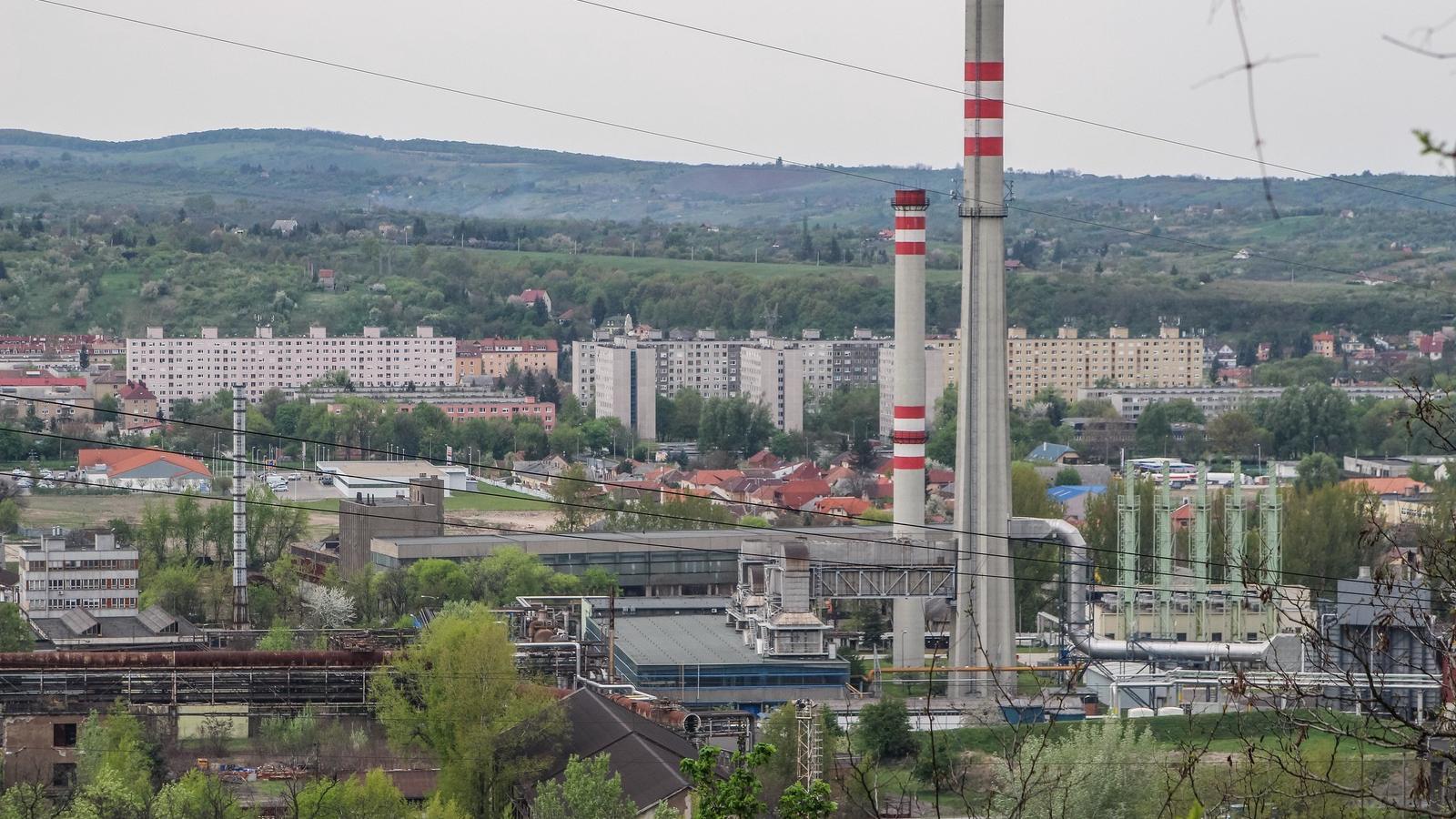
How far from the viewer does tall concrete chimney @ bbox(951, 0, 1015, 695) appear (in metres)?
22.6

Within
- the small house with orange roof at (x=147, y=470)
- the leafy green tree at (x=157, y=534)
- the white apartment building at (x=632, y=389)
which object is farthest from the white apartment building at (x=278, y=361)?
the leafy green tree at (x=157, y=534)

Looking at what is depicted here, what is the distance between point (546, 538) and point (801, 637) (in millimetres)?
9789

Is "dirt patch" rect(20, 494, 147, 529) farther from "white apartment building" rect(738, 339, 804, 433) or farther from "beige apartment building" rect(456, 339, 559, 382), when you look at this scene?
"beige apartment building" rect(456, 339, 559, 382)

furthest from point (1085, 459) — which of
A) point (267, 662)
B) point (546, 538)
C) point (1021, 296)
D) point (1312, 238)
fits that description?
point (1312, 238)

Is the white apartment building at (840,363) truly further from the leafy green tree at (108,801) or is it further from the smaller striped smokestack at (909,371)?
the leafy green tree at (108,801)

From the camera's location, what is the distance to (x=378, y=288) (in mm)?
81188

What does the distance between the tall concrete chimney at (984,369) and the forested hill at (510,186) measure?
107m

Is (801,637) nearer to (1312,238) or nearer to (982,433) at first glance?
(982,433)

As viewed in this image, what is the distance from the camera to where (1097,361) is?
6512cm

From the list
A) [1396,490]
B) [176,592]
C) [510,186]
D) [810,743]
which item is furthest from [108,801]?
[510,186]

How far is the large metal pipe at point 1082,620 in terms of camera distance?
2306 cm

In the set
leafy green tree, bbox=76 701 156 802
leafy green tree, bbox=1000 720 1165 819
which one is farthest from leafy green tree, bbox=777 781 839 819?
leafy green tree, bbox=76 701 156 802

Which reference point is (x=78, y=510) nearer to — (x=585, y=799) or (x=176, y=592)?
(x=176, y=592)

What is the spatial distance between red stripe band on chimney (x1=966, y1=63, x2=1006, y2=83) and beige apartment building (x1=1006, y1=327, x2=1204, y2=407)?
38.7 metres
